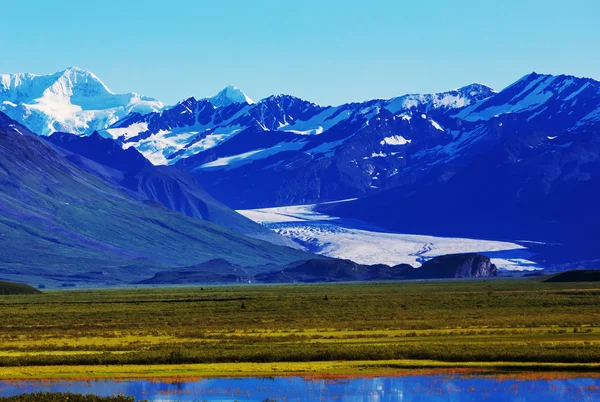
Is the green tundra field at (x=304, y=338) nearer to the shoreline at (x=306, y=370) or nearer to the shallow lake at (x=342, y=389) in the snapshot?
the shoreline at (x=306, y=370)

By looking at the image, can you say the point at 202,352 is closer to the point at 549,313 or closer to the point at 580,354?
the point at 580,354

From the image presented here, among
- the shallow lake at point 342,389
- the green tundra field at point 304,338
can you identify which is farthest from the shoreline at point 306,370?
the shallow lake at point 342,389

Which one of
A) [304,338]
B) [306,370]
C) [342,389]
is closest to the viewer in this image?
[342,389]

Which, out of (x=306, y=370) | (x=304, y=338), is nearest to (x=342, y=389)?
(x=306, y=370)

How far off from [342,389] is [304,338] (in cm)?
2534

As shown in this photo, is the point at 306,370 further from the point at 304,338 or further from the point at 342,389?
the point at 304,338

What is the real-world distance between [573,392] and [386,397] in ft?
28.9

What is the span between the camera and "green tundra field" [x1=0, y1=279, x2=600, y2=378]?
231 feet

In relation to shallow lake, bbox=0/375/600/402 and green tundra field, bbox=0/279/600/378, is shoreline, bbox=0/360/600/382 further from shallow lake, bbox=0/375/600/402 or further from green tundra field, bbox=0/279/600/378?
shallow lake, bbox=0/375/600/402

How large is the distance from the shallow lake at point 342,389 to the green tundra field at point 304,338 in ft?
11.5

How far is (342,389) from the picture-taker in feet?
204

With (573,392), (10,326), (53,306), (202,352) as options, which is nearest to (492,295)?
→ (53,306)

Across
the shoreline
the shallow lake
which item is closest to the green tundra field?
the shoreline

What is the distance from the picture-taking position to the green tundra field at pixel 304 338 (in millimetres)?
70312
